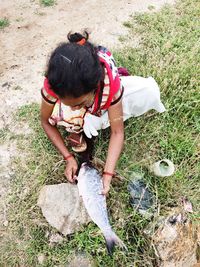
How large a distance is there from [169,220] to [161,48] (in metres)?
2.04

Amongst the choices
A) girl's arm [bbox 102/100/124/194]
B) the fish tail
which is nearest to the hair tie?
girl's arm [bbox 102/100/124/194]

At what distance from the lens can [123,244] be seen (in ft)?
8.80

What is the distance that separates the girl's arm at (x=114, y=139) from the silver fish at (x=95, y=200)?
56 mm

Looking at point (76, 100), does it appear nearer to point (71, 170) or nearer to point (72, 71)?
point (72, 71)

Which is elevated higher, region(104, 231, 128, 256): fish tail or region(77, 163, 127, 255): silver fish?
region(77, 163, 127, 255): silver fish

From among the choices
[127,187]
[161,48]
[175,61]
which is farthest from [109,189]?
[161,48]

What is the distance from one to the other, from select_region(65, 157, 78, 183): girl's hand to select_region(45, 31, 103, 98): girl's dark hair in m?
0.79

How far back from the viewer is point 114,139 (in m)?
2.84

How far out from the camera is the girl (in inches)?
87.5

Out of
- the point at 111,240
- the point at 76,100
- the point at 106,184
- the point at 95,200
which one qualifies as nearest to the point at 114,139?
the point at 106,184

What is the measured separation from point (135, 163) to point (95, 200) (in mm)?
569

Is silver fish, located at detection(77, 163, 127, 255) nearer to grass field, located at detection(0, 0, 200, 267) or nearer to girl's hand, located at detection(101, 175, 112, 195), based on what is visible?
Result: girl's hand, located at detection(101, 175, 112, 195)

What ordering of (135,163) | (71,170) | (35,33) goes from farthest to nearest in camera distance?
1. (35,33)
2. (135,163)
3. (71,170)

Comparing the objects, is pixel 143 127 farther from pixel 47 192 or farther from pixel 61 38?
pixel 61 38
